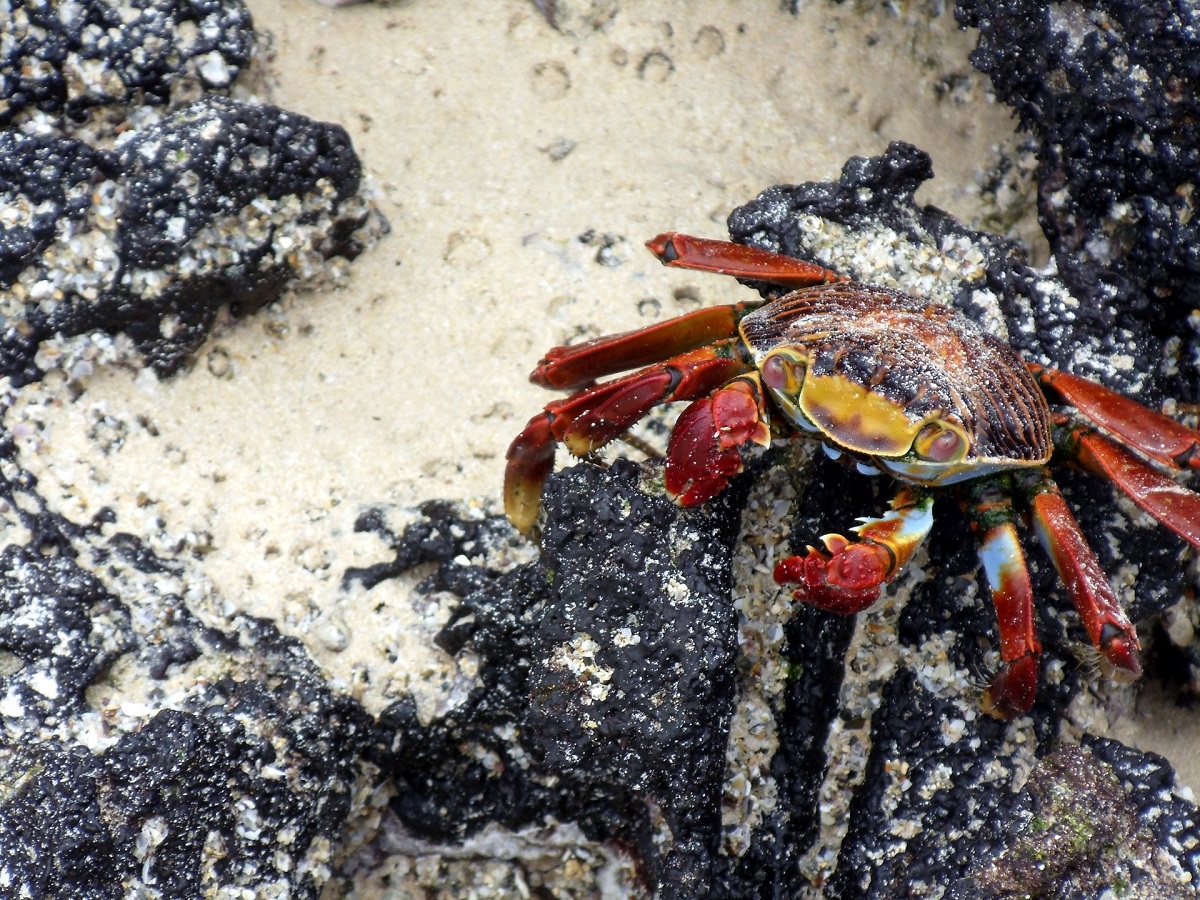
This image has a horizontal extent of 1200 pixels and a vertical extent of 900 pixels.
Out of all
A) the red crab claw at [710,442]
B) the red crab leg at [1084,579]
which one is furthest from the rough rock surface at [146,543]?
the red crab leg at [1084,579]

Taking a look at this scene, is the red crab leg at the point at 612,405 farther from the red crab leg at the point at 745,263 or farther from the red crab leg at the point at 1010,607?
the red crab leg at the point at 1010,607

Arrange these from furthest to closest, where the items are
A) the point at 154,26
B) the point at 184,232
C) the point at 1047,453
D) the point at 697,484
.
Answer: the point at 154,26
the point at 184,232
the point at 1047,453
the point at 697,484

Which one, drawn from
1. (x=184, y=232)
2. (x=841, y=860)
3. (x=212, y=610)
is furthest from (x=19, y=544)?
(x=841, y=860)

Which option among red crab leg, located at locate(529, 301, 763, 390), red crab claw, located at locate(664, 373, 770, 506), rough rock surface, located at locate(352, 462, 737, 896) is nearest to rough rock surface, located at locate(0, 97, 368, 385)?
red crab leg, located at locate(529, 301, 763, 390)

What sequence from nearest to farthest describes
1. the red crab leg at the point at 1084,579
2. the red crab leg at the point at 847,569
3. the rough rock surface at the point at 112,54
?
the red crab leg at the point at 847,569 → the red crab leg at the point at 1084,579 → the rough rock surface at the point at 112,54

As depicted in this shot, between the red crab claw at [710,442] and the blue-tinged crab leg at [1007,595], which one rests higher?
the red crab claw at [710,442]

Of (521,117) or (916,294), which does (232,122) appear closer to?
(521,117)
